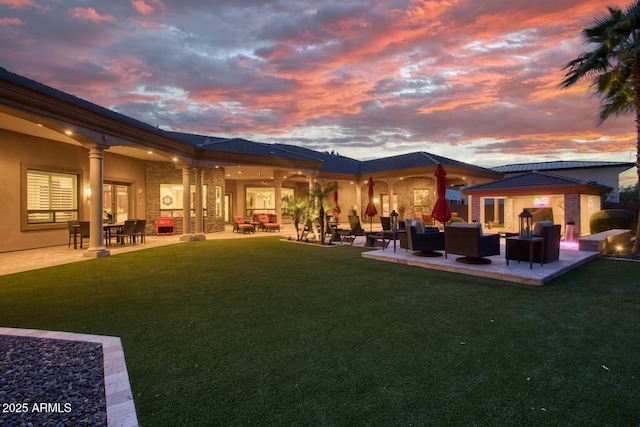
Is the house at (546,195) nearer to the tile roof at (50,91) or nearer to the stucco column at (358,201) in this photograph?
the stucco column at (358,201)

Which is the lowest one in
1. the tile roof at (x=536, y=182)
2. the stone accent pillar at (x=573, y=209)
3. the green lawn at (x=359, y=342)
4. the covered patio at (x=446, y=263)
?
the green lawn at (x=359, y=342)

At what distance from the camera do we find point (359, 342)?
333 centimetres

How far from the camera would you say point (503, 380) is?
2555mm

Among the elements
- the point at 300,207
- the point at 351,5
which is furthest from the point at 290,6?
the point at 300,207

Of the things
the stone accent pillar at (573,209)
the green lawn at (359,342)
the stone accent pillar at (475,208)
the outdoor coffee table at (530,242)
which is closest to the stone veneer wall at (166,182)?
the green lawn at (359,342)

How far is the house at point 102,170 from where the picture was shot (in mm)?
8070

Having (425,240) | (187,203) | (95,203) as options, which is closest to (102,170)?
(95,203)

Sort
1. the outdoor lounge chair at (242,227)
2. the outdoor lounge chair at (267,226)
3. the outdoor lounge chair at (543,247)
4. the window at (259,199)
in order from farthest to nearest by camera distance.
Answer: the window at (259,199) → the outdoor lounge chair at (267,226) → the outdoor lounge chair at (242,227) → the outdoor lounge chair at (543,247)

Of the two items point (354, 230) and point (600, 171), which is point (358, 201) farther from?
point (600, 171)

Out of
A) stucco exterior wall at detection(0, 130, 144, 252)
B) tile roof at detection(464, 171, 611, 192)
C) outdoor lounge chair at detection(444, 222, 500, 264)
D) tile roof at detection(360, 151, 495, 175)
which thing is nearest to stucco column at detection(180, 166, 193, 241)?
stucco exterior wall at detection(0, 130, 144, 252)

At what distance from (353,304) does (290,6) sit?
8.80 m

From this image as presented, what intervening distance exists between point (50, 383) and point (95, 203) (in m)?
7.62

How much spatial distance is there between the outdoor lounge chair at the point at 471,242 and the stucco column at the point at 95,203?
30.0 feet

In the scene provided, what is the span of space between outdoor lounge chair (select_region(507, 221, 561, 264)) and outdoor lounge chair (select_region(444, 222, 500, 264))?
45cm
